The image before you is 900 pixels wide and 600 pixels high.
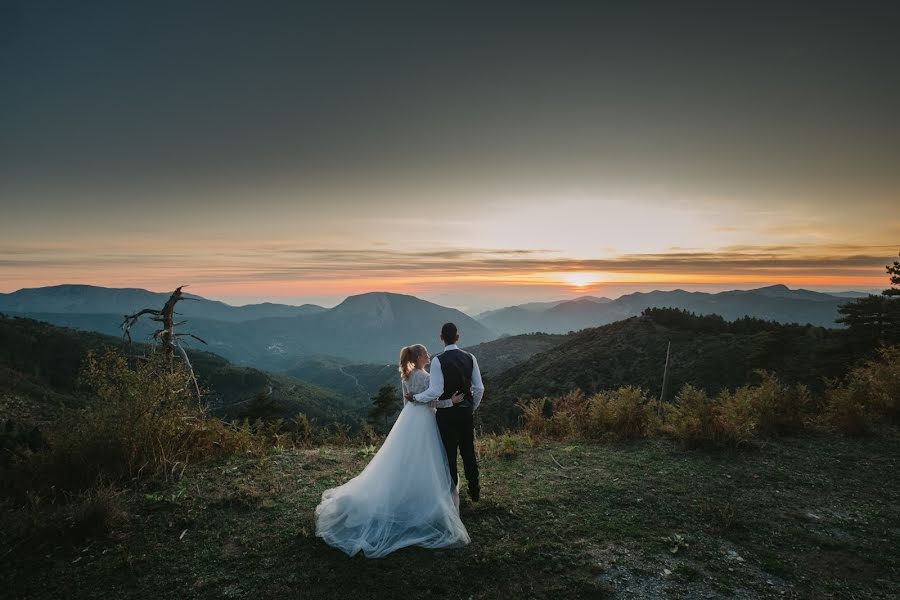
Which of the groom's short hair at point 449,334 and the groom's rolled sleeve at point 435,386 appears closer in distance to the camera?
the groom's rolled sleeve at point 435,386

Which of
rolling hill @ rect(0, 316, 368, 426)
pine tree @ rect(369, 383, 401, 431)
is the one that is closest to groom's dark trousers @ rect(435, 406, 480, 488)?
pine tree @ rect(369, 383, 401, 431)

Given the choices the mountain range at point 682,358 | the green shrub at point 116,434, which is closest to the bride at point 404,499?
the green shrub at point 116,434

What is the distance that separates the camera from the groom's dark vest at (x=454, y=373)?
5.52 metres

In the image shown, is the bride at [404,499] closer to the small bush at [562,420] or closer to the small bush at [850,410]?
the small bush at [562,420]

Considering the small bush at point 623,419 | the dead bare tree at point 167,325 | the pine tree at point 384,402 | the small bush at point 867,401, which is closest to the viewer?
the small bush at point 867,401

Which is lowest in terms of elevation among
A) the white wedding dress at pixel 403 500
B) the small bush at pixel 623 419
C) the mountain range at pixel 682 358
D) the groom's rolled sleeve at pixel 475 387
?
the mountain range at pixel 682 358

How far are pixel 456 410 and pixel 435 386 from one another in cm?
46

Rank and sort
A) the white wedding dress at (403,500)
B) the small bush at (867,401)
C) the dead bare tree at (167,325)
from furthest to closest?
the dead bare tree at (167,325) → the small bush at (867,401) → the white wedding dress at (403,500)

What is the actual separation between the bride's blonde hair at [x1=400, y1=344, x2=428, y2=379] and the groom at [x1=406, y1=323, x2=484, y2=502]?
34 cm

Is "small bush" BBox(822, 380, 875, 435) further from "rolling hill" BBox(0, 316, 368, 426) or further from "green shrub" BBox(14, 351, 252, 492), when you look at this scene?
"rolling hill" BBox(0, 316, 368, 426)

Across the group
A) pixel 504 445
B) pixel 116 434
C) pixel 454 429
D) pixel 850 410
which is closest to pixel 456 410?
pixel 454 429

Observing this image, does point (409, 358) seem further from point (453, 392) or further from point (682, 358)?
point (682, 358)

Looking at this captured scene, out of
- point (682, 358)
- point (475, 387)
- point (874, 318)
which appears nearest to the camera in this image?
point (475, 387)

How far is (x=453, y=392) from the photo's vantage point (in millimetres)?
5551
